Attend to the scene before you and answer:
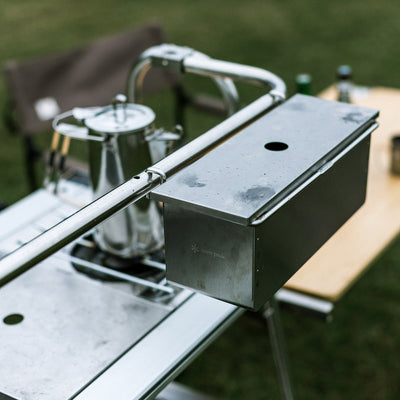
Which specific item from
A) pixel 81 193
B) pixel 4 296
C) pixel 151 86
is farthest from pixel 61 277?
pixel 151 86

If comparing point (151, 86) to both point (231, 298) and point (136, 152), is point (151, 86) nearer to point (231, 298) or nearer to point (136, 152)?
point (136, 152)

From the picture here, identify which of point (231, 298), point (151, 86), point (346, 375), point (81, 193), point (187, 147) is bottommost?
point (346, 375)

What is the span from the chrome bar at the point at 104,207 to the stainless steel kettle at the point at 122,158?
170 mm

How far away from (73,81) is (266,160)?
175cm

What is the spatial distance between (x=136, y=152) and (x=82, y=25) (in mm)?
4319

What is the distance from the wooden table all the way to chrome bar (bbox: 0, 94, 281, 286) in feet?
1.88

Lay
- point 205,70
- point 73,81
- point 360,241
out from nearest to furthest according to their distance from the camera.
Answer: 1. point 205,70
2. point 360,241
3. point 73,81

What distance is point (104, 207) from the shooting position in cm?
74

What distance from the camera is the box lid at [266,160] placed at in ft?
2.53

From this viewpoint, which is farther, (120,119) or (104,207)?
(120,119)

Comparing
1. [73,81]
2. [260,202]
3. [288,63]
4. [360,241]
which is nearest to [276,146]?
[260,202]

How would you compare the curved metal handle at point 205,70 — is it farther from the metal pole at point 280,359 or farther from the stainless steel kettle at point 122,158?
the metal pole at point 280,359

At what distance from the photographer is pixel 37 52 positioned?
463 centimetres

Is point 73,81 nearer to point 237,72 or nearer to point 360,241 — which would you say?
point 360,241
